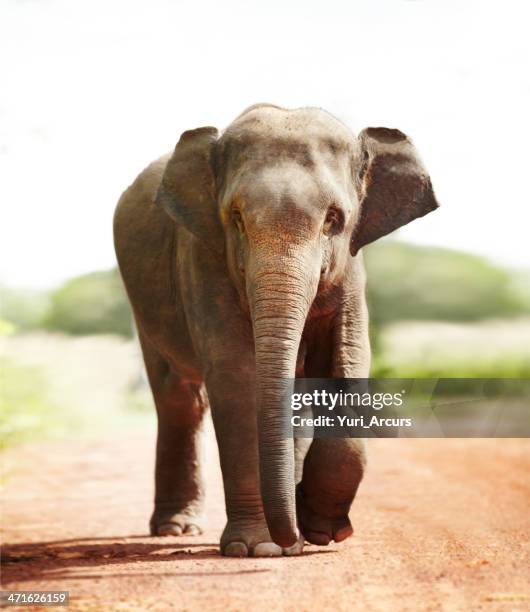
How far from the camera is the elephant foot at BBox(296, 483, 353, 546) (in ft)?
17.7

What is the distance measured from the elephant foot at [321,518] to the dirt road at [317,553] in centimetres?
7

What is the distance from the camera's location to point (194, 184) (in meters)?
5.78

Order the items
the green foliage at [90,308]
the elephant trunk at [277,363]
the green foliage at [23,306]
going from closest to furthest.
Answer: the elephant trunk at [277,363], the green foliage at [23,306], the green foliage at [90,308]

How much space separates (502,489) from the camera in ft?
27.8

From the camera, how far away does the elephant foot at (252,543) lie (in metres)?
5.30

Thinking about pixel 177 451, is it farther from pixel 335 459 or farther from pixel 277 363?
pixel 277 363

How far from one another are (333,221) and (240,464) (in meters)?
1.05

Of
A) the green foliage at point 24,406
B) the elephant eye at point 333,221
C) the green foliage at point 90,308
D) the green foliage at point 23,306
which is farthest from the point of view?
the green foliage at point 90,308

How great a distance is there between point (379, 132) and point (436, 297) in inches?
263

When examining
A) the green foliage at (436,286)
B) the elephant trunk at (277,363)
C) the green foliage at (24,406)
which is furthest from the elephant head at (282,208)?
the green foliage at (24,406)

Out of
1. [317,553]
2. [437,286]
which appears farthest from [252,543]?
[437,286]

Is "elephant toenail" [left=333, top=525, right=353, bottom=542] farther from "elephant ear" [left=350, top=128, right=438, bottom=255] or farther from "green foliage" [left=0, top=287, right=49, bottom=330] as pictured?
"green foliage" [left=0, top=287, right=49, bottom=330]

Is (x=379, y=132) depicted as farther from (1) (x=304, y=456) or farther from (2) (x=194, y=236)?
(1) (x=304, y=456)

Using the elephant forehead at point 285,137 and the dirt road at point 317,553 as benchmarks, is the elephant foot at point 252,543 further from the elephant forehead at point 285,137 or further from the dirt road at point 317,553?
the elephant forehead at point 285,137
